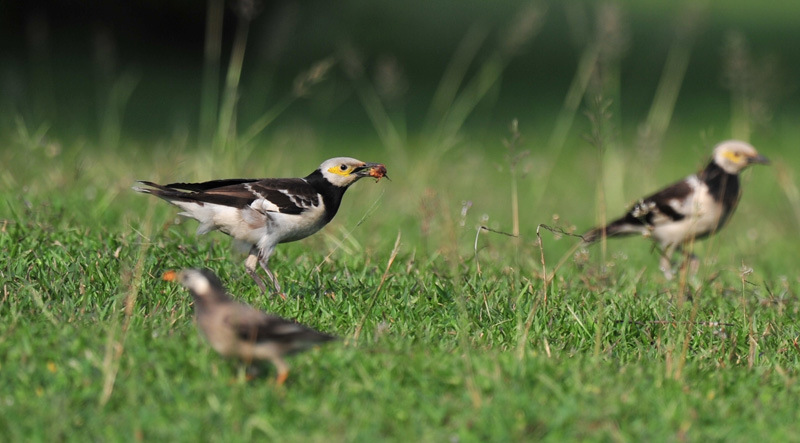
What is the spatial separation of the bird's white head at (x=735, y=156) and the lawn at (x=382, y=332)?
0.53 metres

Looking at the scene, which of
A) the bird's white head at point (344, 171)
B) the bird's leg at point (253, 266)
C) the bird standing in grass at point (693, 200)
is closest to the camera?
the bird's leg at point (253, 266)

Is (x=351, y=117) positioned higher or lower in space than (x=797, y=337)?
higher

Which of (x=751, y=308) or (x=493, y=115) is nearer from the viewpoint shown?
(x=751, y=308)

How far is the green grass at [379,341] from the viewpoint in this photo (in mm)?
4559

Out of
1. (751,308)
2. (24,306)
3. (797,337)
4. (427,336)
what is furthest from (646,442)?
(24,306)

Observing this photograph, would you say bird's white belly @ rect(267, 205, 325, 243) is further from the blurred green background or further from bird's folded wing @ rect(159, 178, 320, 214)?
the blurred green background

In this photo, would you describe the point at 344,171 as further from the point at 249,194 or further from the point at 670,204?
the point at 670,204

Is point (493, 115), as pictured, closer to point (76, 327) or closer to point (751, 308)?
point (751, 308)

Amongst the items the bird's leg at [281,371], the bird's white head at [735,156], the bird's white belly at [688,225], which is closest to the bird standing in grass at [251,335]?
the bird's leg at [281,371]

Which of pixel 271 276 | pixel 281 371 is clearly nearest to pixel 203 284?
pixel 281 371

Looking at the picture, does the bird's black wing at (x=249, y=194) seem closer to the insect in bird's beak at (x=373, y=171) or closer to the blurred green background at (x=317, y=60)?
the insect in bird's beak at (x=373, y=171)

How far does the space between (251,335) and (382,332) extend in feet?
4.29

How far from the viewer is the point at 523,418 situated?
4621mm

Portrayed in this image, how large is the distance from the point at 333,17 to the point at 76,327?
24854 mm
